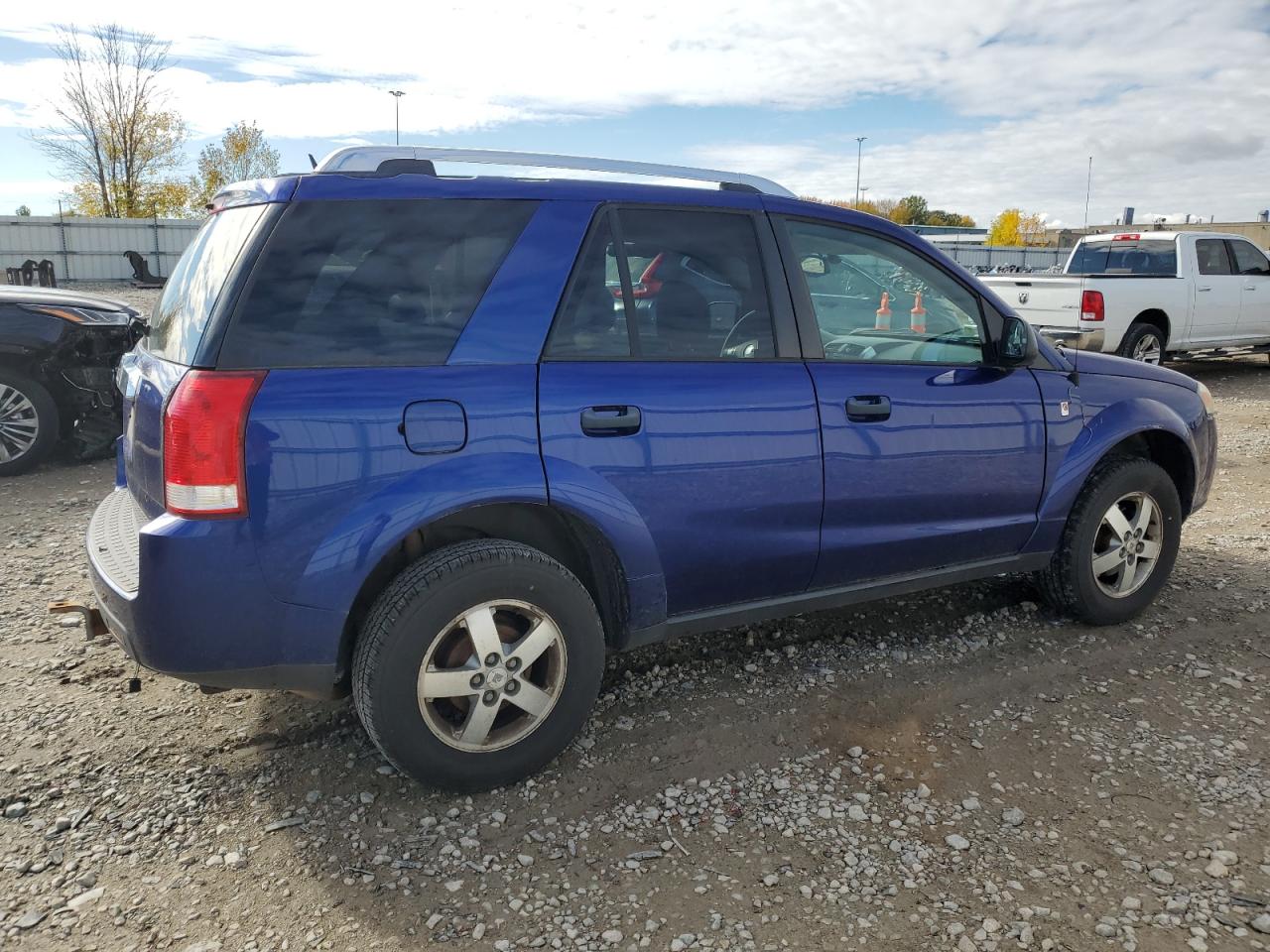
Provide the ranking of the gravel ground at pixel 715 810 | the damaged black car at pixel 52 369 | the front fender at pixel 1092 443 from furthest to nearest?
1. the damaged black car at pixel 52 369
2. the front fender at pixel 1092 443
3. the gravel ground at pixel 715 810

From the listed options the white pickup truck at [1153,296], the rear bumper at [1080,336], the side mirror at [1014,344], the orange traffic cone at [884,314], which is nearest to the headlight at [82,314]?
the orange traffic cone at [884,314]

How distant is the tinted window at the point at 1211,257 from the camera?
12461mm

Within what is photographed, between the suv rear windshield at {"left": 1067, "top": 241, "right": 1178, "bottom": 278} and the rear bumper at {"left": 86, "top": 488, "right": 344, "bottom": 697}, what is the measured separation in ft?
39.4

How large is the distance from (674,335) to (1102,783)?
203 cm

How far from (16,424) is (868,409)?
617 centimetres

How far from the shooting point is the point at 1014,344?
393 cm

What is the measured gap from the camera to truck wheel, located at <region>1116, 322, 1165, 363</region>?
11680 millimetres

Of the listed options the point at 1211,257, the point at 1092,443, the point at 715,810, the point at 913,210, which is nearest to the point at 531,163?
the point at 715,810

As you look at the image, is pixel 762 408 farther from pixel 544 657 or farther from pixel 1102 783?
pixel 1102 783

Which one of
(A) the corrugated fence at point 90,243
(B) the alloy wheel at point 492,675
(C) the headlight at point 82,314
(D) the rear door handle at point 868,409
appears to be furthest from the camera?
(A) the corrugated fence at point 90,243

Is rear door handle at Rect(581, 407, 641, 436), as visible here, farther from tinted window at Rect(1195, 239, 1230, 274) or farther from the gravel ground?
tinted window at Rect(1195, 239, 1230, 274)

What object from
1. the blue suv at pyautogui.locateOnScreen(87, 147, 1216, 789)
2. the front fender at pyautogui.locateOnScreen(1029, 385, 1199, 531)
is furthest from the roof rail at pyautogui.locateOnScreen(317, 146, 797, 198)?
the front fender at pyautogui.locateOnScreen(1029, 385, 1199, 531)

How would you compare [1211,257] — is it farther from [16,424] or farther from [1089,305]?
[16,424]

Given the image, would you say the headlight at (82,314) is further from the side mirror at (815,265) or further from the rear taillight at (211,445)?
the side mirror at (815,265)
